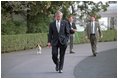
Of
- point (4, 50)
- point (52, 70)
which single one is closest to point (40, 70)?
point (52, 70)

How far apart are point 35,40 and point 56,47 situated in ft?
33.5

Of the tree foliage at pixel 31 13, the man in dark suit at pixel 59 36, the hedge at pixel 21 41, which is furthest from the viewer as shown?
the tree foliage at pixel 31 13

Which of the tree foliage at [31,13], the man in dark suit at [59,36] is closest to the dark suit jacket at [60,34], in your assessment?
the man in dark suit at [59,36]

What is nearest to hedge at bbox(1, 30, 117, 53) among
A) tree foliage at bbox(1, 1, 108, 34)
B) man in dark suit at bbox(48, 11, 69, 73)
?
tree foliage at bbox(1, 1, 108, 34)

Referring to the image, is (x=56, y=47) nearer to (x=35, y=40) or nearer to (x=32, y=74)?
(x=32, y=74)

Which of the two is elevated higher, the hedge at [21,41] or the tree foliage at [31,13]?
the tree foliage at [31,13]

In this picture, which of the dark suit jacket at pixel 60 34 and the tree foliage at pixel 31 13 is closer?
the dark suit jacket at pixel 60 34

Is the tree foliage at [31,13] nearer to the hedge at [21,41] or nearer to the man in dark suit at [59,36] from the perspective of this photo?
the hedge at [21,41]

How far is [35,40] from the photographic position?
2078 cm

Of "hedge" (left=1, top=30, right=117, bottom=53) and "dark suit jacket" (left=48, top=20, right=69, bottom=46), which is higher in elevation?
"dark suit jacket" (left=48, top=20, right=69, bottom=46)

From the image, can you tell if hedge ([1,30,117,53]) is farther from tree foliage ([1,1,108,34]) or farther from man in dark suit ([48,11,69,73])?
man in dark suit ([48,11,69,73])

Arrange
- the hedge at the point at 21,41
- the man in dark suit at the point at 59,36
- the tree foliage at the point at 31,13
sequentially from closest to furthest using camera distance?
the man in dark suit at the point at 59,36
the hedge at the point at 21,41
the tree foliage at the point at 31,13

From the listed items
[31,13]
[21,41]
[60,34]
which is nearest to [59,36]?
[60,34]

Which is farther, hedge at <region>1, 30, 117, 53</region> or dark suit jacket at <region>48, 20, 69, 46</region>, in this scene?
hedge at <region>1, 30, 117, 53</region>
